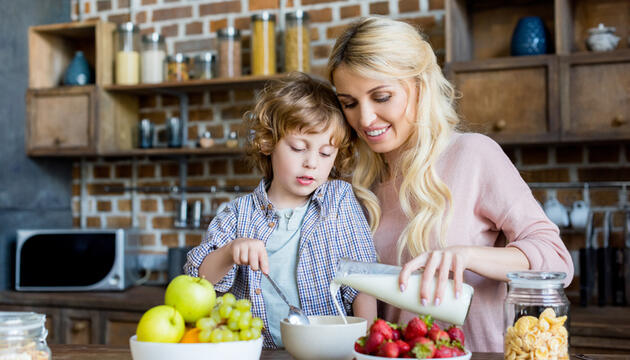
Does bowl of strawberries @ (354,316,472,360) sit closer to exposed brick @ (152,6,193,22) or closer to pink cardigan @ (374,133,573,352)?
pink cardigan @ (374,133,573,352)

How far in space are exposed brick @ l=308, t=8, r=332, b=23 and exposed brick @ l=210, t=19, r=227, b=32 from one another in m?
0.42

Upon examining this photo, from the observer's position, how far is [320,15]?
3.10 metres

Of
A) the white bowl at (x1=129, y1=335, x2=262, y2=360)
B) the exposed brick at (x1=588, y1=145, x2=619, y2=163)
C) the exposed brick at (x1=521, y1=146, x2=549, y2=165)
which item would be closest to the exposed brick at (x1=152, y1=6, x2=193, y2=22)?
the exposed brick at (x1=521, y1=146, x2=549, y2=165)

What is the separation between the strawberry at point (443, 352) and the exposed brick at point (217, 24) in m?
2.57

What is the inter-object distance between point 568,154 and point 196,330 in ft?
6.93

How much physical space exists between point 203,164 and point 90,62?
2.61 ft

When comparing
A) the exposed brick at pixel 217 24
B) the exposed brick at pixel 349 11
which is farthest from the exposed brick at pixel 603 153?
the exposed brick at pixel 217 24

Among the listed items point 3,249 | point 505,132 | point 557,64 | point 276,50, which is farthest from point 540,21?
point 3,249

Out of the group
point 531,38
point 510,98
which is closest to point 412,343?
point 510,98

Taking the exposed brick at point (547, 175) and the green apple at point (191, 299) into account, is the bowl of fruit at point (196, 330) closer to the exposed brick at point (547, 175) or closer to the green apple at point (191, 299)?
the green apple at point (191, 299)

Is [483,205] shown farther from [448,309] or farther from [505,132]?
[505,132]

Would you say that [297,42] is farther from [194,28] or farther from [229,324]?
[229,324]

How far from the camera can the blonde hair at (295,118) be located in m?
1.56

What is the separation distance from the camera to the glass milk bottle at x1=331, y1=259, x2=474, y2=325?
3.59ft
